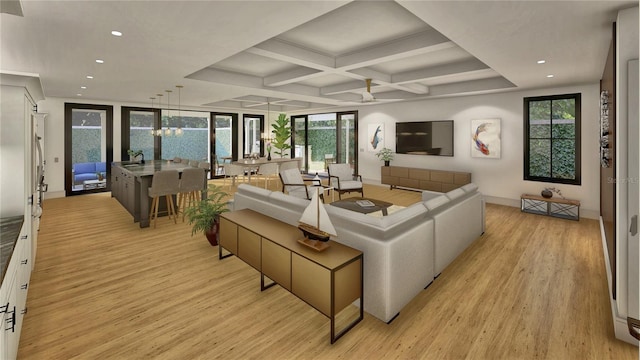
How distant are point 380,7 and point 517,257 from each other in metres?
3.48

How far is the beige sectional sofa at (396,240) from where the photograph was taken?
8.15 ft

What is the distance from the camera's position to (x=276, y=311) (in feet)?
8.85

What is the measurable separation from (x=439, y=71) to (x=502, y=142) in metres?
2.68

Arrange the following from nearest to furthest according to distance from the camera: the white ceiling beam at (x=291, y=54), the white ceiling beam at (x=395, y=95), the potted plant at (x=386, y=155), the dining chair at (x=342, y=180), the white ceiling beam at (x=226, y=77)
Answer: the white ceiling beam at (x=291, y=54) → the white ceiling beam at (x=226, y=77) → the dining chair at (x=342, y=180) → the white ceiling beam at (x=395, y=95) → the potted plant at (x=386, y=155)

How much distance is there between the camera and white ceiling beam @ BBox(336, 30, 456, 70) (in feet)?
12.2

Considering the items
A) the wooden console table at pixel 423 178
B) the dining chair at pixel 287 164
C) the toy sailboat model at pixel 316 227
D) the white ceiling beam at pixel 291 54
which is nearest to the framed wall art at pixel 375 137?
the wooden console table at pixel 423 178

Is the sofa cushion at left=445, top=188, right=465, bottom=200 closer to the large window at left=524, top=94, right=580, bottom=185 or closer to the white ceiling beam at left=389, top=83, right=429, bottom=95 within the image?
the white ceiling beam at left=389, top=83, right=429, bottom=95

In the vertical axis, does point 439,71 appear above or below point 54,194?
above

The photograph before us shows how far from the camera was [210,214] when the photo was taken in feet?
13.6

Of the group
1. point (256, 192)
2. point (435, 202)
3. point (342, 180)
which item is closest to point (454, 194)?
point (435, 202)

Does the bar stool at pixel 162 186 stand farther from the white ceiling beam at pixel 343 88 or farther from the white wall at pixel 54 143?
the white wall at pixel 54 143

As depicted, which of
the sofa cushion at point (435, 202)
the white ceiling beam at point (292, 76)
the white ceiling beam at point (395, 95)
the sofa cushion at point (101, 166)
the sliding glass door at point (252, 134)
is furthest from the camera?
the sliding glass door at point (252, 134)

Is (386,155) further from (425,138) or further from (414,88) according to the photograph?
(414,88)

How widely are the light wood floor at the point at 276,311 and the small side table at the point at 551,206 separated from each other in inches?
64.6
